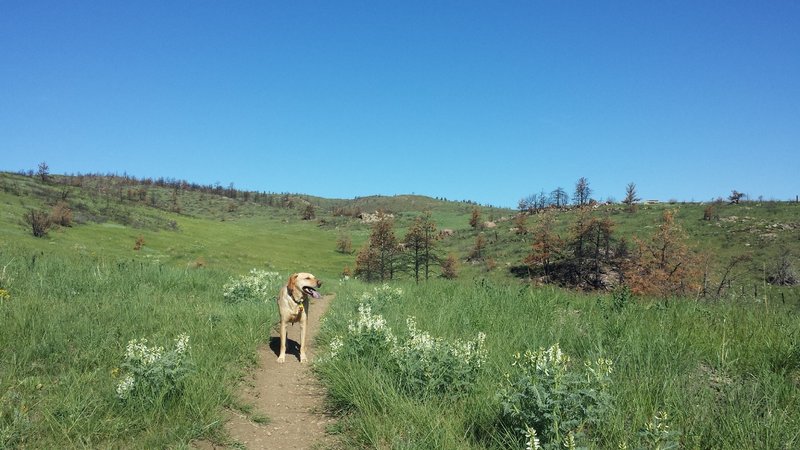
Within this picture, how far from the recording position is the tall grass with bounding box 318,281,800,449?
333cm

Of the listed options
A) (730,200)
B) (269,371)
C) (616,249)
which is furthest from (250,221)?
(269,371)

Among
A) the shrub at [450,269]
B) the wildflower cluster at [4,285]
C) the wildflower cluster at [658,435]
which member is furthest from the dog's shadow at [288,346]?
the shrub at [450,269]

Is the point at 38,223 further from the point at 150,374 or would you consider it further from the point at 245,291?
the point at 150,374

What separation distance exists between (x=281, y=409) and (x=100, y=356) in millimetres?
2562

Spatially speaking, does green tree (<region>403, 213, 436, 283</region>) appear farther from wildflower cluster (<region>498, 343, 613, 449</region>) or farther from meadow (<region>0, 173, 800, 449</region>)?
wildflower cluster (<region>498, 343, 613, 449</region>)

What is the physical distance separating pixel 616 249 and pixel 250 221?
88.2m

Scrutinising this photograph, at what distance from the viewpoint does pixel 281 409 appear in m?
5.29

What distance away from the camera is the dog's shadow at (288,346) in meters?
7.83

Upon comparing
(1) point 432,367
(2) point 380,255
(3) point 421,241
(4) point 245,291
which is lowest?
(2) point 380,255

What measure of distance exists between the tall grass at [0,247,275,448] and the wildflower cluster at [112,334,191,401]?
0.11 meters

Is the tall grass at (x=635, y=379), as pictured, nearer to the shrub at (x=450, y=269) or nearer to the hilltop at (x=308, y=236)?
the hilltop at (x=308, y=236)

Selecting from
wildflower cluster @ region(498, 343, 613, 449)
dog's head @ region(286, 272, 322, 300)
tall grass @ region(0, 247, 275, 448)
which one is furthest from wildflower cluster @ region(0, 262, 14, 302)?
wildflower cluster @ region(498, 343, 613, 449)

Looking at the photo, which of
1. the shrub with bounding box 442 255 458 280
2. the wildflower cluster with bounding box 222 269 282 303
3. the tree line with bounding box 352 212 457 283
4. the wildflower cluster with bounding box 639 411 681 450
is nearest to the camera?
the wildflower cluster with bounding box 639 411 681 450

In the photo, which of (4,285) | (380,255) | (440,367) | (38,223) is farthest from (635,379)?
(380,255)
